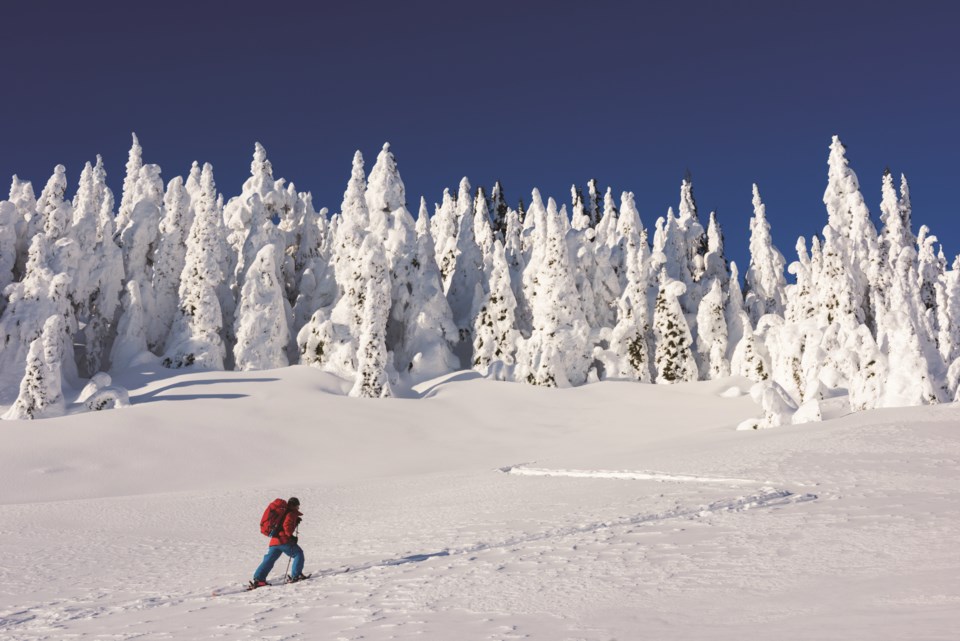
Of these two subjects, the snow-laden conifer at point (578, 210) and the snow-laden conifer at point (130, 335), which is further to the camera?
the snow-laden conifer at point (578, 210)

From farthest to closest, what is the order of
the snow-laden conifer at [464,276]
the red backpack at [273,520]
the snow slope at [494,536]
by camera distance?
the snow-laden conifer at [464,276], the red backpack at [273,520], the snow slope at [494,536]

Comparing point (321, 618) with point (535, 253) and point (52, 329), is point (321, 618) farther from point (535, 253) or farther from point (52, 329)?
point (535, 253)

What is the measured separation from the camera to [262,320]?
48.8m

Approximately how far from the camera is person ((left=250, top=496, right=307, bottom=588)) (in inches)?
420

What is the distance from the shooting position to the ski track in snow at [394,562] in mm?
9109

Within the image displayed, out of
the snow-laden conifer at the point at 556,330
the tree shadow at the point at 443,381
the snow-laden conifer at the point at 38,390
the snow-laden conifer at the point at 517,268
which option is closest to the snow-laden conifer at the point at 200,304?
the snow-laden conifer at the point at 38,390

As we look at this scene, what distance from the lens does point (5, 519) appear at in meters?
18.6

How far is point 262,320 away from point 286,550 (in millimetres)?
40119

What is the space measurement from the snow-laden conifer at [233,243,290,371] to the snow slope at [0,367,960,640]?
13.9 meters

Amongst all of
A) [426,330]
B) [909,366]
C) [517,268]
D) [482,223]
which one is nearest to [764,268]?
[517,268]

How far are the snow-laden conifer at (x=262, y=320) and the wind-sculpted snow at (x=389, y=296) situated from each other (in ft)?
0.42

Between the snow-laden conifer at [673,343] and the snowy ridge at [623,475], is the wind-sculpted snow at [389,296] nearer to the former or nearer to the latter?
the snow-laden conifer at [673,343]

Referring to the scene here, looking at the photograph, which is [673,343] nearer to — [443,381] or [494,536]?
[443,381]

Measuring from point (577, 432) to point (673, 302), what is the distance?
57.5ft
